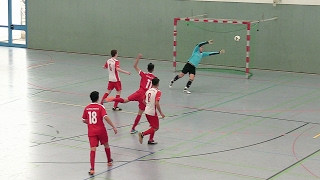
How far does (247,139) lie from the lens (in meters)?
16.7

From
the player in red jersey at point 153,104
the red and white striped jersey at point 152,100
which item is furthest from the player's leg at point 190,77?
the red and white striped jersey at point 152,100

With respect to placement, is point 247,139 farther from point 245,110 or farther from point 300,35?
point 300,35

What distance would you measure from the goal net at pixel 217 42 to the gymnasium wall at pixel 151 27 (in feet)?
1.87

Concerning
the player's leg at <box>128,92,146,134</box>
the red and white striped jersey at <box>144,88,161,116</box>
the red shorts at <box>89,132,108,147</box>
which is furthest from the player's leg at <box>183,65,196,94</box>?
the red shorts at <box>89,132,108,147</box>

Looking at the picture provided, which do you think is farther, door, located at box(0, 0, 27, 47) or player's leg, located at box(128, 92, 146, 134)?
door, located at box(0, 0, 27, 47)

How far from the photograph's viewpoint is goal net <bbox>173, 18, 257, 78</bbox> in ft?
94.9

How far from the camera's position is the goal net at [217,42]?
2894 centimetres

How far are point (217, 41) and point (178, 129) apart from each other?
1304 cm

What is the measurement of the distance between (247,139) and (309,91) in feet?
26.7

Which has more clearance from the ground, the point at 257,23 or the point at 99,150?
the point at 257,23

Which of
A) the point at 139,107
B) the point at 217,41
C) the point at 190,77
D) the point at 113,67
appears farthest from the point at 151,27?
the point at 139,107

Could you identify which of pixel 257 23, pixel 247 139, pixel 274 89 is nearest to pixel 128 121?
pixel 247 139

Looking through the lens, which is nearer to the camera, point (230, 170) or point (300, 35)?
point (230, 170)

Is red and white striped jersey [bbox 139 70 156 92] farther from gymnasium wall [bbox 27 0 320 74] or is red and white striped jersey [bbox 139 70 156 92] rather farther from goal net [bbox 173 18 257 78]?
gymnasium wall [bbox 27 0 320 74]
